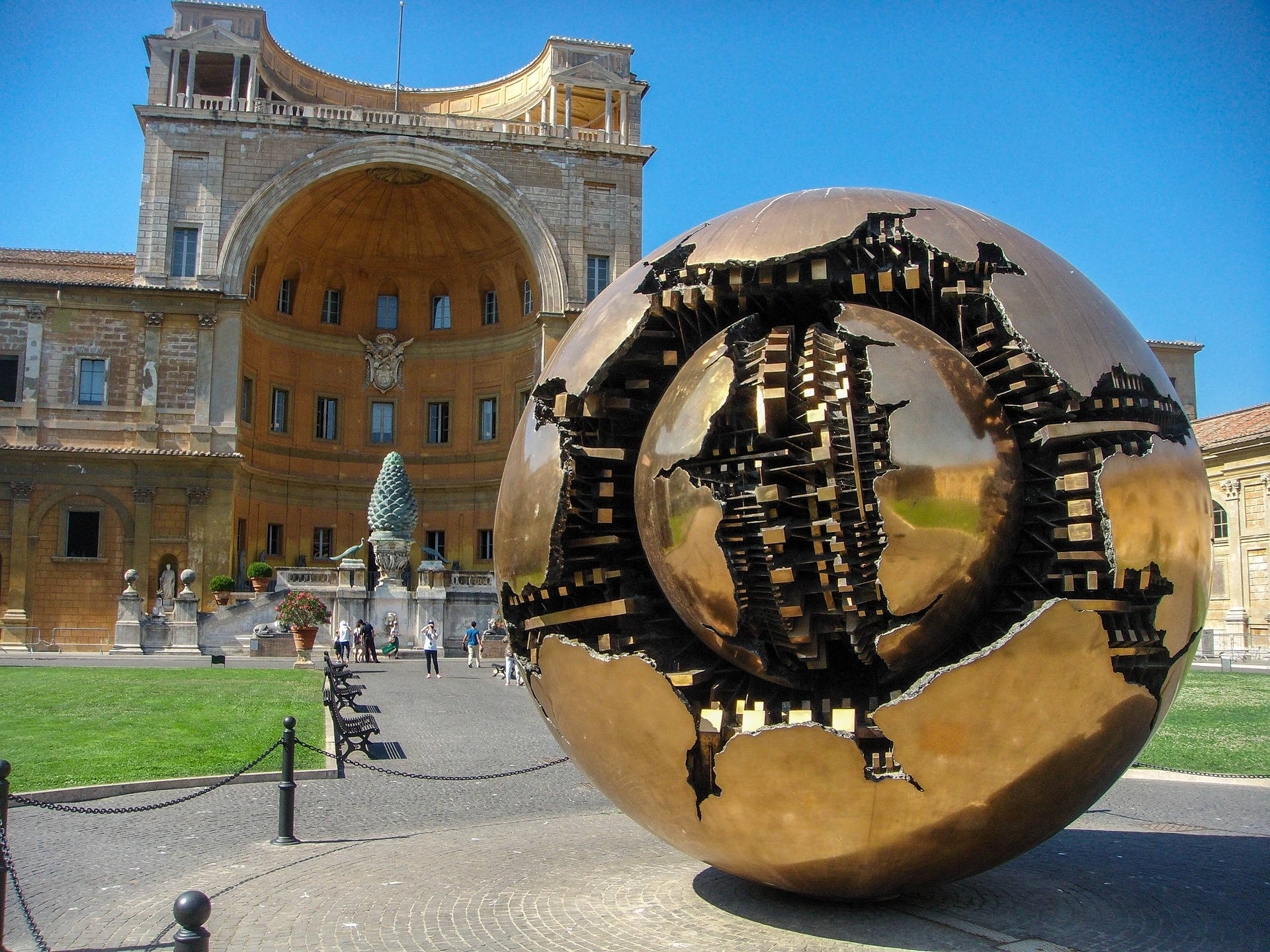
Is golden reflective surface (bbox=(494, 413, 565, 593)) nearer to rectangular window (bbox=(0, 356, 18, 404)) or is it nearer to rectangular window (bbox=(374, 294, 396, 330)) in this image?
rectangular window (bbox=(0, 356, 18, 404))

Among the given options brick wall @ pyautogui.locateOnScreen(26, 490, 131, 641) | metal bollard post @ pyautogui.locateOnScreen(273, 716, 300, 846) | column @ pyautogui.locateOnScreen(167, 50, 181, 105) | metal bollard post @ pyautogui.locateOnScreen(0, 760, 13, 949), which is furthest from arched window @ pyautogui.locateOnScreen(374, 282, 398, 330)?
metal bollard post @ pyautogui.locateOnScreen(0, 760, 13, 949)

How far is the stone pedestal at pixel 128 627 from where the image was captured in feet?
101

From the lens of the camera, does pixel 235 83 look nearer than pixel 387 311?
Yes

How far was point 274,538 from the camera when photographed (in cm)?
4159

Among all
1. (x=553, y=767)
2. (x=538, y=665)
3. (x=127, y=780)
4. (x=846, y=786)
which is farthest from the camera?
(x=553, y=767)

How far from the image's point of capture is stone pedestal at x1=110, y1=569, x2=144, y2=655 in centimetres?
3069

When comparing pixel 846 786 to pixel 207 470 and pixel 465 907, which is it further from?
pixel 207 470

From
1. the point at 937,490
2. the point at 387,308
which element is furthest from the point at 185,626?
the point at 937,490

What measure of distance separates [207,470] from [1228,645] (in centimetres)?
3598

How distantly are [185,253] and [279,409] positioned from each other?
22.9 feet

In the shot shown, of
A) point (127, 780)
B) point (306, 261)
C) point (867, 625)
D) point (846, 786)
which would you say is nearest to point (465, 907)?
point (846, 786)

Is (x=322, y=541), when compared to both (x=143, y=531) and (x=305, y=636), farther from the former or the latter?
(x=305, y=636)

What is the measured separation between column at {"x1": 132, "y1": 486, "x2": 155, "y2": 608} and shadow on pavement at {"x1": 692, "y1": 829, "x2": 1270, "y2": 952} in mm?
34857

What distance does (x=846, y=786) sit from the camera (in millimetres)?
4520
